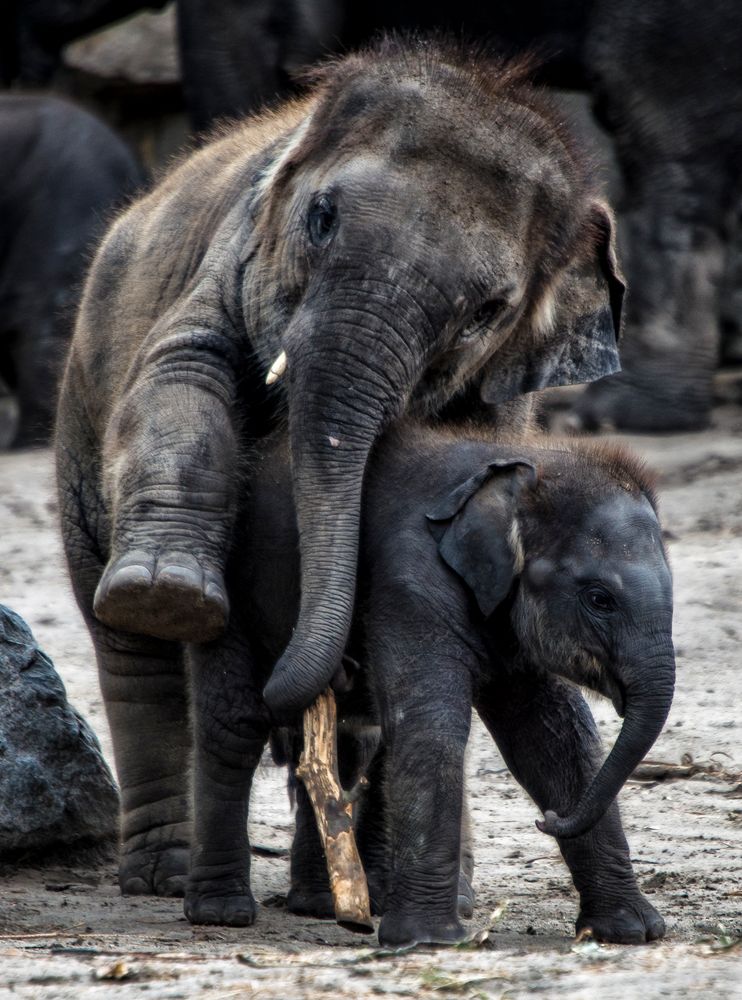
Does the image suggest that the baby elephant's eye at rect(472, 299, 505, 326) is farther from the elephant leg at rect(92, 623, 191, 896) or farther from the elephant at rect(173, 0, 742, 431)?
the elephant at rect(173, 0, 742, 431)

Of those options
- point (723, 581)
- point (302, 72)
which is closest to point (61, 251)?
point (723, 581)

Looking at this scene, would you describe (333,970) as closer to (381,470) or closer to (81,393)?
(381,470)

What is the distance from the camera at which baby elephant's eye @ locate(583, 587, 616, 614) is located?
15.2 feet

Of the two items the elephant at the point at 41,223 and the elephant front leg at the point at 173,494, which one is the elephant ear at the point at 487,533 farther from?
the elephant at the point at 41,223

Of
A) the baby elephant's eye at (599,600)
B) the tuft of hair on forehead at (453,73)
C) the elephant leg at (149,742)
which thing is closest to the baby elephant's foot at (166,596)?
the elephant leg at (149,742)

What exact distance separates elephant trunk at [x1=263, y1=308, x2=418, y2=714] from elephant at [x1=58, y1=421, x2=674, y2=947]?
0.41 feet

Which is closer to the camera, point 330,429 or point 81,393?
point 330,429

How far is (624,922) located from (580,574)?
83 cm

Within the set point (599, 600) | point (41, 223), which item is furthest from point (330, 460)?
point (41, 223)

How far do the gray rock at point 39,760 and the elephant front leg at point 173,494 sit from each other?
2.06 feet

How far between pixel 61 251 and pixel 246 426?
767 centimetres

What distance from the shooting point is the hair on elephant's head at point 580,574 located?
4570 millimetres

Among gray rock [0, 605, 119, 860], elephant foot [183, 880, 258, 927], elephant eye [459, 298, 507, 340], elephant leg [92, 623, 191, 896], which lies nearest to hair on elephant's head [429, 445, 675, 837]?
elephant eye [459, 298, 507, 340]

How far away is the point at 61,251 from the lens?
41.9ft
